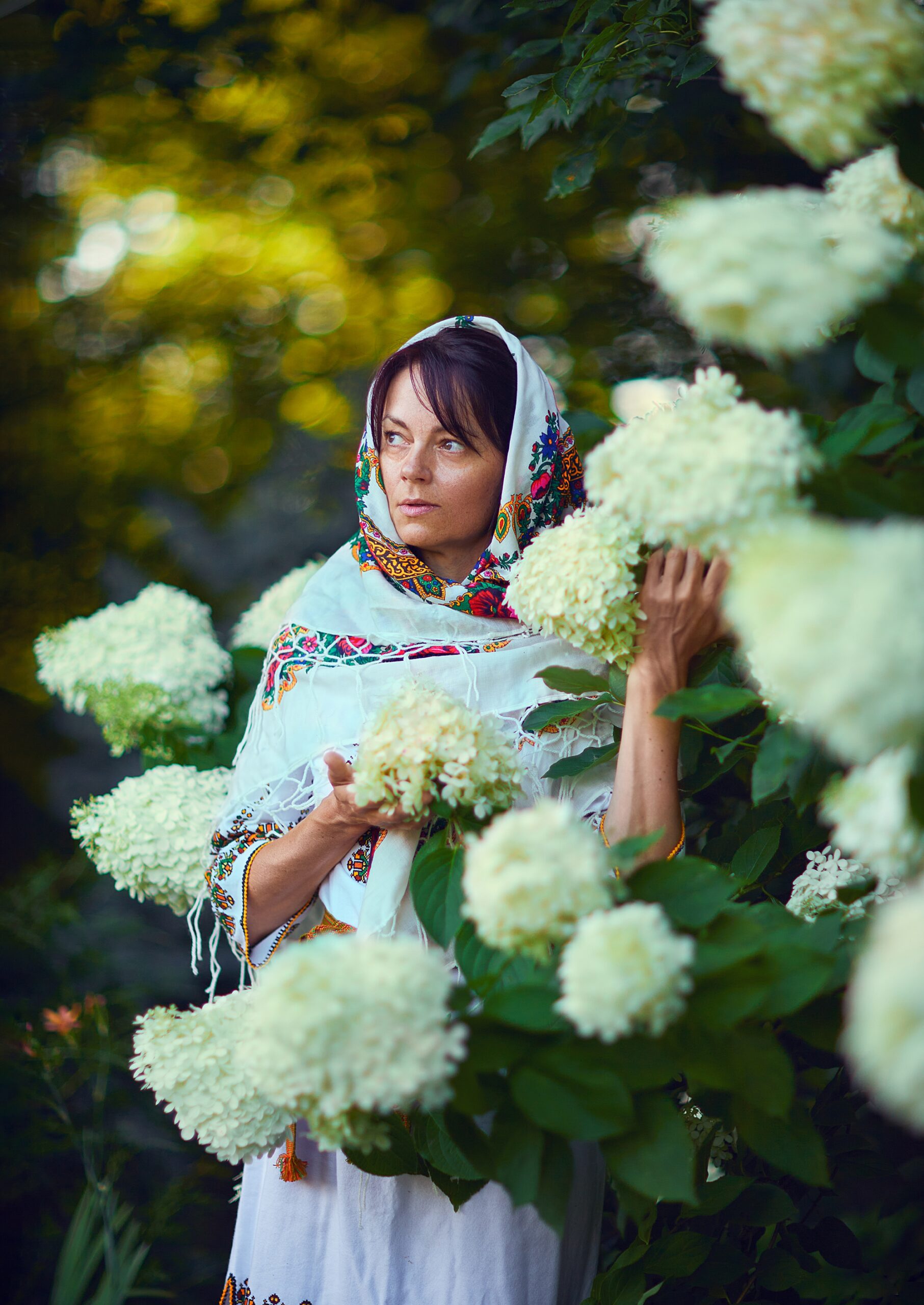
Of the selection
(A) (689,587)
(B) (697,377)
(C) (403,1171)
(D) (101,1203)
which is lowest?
(D) (101,1203)

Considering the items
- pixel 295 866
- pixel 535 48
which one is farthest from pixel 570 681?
pixel 535 48

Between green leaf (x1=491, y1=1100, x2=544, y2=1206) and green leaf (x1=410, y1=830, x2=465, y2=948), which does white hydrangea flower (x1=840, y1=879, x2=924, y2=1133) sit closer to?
green leaf (x1=491, y1=1100, x2=544, y2=1206)

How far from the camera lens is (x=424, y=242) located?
2.75 meters

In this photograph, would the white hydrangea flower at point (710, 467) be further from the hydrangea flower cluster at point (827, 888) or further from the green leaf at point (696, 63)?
the green leaf at point (696, 63)

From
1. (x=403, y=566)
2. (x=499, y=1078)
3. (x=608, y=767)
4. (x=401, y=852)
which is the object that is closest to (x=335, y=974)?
(x=499, y=1078)

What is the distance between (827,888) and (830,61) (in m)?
0.81

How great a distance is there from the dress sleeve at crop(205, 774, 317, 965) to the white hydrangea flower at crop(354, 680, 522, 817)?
398 mm

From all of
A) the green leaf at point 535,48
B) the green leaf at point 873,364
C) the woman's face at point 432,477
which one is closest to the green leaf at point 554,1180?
the green leaf at point 873,364

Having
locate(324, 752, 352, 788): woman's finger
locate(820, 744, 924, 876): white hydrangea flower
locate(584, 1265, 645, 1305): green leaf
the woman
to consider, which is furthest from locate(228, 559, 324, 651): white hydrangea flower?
locate(820, 744, 924, 876): white hydrangea flower

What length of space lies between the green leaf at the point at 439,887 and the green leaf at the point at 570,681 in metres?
0.27

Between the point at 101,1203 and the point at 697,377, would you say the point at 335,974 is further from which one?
the point at 101,1203

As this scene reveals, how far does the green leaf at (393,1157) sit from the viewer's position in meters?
0.92

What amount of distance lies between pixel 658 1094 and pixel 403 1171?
37 cm

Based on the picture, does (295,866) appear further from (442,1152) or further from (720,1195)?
(720,1195)
